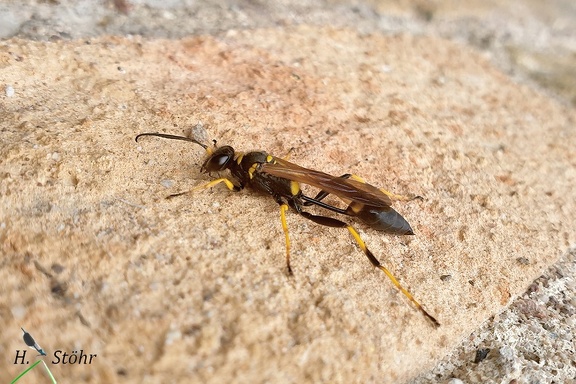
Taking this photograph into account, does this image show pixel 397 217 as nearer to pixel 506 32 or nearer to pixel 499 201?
pixel 499 201

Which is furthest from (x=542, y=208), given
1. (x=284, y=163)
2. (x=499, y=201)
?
(x=284, y=163)

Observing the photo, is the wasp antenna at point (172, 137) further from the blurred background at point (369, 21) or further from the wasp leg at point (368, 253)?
the blurred background at point (369, 21)

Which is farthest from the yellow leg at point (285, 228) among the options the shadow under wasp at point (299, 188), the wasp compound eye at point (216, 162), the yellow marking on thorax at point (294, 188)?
the wasp compound eye at point (216, 162)

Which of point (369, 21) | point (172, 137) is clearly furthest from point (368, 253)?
point (369, 21)

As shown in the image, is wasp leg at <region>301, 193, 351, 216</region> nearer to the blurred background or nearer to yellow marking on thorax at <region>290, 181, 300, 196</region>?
yellow marking on thorax at <region>290, 181, 300, 196</region>

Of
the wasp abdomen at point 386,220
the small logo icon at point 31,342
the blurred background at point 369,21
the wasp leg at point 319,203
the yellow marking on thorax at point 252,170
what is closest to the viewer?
the small logo icon at point 31,342

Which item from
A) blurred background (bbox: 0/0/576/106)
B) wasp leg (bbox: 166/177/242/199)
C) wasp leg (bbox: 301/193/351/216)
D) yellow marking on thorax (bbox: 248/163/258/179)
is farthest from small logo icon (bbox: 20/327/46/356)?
blurred background (bbox: 0/0/576/106)

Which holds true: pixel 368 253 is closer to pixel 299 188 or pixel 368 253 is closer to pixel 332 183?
pixel 332 183
